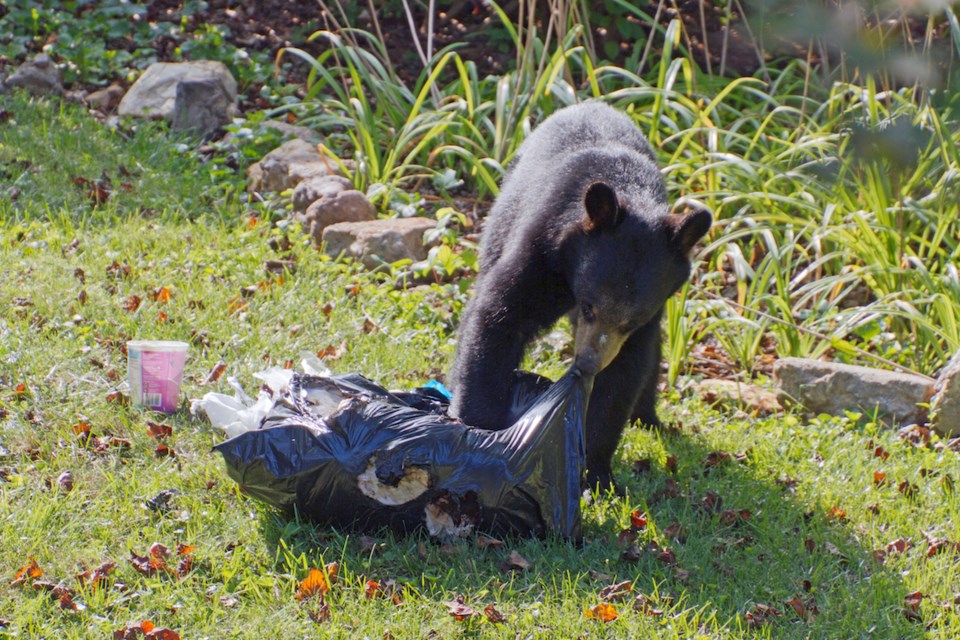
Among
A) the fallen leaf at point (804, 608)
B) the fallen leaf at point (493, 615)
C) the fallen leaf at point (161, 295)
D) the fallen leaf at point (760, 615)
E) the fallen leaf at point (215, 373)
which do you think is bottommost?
the fallen leaf at point (161, 295)

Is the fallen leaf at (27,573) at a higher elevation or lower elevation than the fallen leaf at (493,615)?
higher

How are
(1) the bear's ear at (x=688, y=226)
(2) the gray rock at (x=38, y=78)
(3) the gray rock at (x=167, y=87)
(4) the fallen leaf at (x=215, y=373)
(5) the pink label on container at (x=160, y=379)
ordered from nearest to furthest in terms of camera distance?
(1) the bear's ear at (x=688, y=226), (5) the pink label on container at (x=160, y=379), (4) the fallen leaf at (x=215, y=373), (3) the gray rock at (x=167, y=87), (2) the gray rock at (x=38, y=78)

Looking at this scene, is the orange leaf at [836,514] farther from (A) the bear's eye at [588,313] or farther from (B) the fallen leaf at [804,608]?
(A) the bear's eye at [588,313]

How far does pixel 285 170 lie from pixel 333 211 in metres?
0.84

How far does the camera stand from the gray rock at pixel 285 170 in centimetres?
693

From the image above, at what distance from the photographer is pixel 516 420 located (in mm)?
3820

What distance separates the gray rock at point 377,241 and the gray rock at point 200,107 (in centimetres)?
215

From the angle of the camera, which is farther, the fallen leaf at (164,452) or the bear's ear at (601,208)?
the fallen leaf at (164,452)

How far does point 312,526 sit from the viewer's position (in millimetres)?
3439

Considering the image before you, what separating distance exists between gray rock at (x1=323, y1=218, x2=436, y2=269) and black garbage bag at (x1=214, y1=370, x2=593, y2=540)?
2575 mm

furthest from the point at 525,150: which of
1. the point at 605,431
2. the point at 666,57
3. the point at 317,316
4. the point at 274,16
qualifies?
the point at 274,16

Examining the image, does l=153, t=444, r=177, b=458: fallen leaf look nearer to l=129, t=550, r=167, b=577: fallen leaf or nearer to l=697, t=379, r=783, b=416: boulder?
l=129, t=550, r=167, b=577: fallen leaf

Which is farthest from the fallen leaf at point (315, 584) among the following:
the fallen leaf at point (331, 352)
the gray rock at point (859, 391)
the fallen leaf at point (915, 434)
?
the fallen leaf at point (915, 434)

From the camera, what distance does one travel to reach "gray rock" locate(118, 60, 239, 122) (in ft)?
25.6
